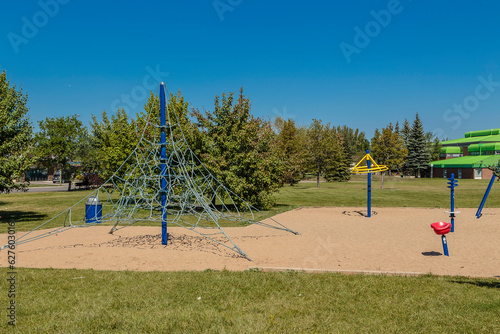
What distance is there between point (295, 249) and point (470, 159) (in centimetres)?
7084

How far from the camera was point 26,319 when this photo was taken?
216 inches

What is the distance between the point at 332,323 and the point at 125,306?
3284 mm

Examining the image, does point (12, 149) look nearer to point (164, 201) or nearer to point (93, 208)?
point (93, 208)

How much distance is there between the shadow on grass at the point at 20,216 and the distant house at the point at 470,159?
4599cm

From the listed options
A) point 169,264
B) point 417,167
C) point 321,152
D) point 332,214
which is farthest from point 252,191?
point 417,167

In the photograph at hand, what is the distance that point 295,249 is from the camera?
10445 millimetres

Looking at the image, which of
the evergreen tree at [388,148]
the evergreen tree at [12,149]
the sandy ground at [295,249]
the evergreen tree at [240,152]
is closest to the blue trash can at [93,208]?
the sandy ground at [295,249]

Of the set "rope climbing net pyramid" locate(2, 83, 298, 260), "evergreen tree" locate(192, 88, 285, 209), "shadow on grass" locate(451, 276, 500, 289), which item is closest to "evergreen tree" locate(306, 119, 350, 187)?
"rope climbing net pyramid" locate(2, 83, 298, 260)

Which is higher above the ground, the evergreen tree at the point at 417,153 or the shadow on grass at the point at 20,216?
the evergreen tree at the point at 417,153

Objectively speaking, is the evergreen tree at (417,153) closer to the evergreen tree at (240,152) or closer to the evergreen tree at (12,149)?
the evergreen tree at (240,152)

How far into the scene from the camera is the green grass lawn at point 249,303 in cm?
524

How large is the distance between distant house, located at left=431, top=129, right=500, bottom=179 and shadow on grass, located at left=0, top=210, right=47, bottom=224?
46.0 metres

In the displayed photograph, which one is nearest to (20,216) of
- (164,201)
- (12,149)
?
(12,149)

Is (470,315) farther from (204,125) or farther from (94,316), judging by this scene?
(204,125)
